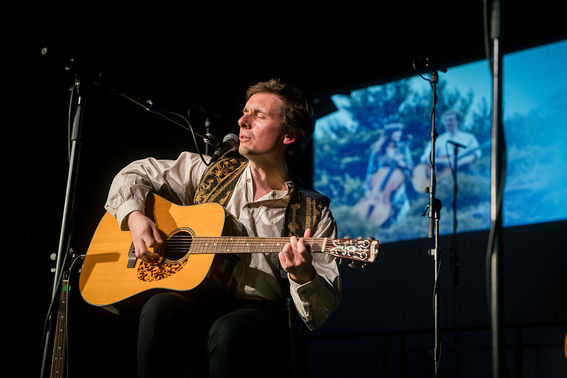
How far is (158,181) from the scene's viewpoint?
2986mm

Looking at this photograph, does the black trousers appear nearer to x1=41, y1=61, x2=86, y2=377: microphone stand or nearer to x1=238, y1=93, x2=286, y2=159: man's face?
x1=41, y1=61, x2=86, y2=377: microphone stand

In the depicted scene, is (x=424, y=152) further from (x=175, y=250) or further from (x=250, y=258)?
(x=175, y=250)

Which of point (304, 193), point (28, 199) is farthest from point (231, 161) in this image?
point (28, 199)

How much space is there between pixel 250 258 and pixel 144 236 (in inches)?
20.5

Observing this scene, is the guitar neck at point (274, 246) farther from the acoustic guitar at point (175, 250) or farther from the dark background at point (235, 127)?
the dark background at point (235, 127)

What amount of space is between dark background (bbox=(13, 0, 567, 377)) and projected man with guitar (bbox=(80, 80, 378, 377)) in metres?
0.30

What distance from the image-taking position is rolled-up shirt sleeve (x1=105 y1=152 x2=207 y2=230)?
2846mm

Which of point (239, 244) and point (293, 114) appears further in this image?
point (293, 114)

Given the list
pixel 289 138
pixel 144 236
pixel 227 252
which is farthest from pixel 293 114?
pixel 144 236

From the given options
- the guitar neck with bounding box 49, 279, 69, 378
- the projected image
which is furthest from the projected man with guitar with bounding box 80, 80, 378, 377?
the projected image

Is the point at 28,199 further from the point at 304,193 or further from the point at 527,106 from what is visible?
the point at 527,106

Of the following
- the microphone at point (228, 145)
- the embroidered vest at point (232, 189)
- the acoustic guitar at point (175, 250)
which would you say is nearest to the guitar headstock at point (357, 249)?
the acoustic guitar at point (175, 250)

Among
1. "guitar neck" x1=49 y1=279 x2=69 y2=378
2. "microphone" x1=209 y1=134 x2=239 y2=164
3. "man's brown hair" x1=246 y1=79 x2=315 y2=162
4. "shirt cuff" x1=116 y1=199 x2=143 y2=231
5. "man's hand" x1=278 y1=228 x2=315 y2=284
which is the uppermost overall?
"man's brown hair" x1=246 y1=79 x2=315 y2=162

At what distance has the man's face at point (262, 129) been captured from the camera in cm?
286
